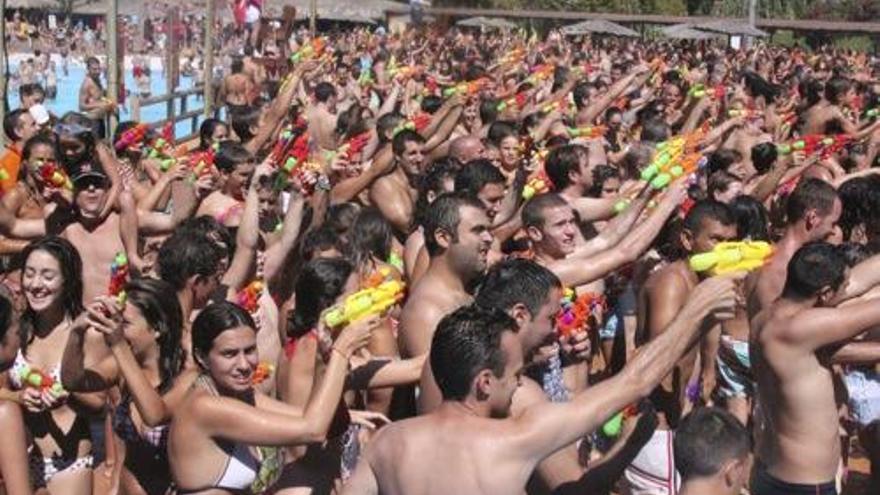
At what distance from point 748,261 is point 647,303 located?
2296 mm

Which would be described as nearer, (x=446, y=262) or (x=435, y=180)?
(x=446, y=262)

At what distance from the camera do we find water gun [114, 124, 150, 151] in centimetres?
1049

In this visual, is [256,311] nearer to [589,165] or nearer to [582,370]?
[582,370]

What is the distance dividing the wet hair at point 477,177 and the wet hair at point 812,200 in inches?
69.6

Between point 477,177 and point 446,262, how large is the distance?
6.83ft

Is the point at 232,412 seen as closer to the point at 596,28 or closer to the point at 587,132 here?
the point at 587,132

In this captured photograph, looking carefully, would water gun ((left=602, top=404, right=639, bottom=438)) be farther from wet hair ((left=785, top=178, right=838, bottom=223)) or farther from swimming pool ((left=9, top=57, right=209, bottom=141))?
swimming pool ((left=9, top=57, right=209, bottom=141))

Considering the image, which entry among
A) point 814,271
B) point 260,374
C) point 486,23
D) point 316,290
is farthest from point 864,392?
point 486,23

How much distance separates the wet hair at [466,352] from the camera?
4.12 meters

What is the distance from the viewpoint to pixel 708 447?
15.3ft

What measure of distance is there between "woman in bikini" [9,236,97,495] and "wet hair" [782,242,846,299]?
286 cm

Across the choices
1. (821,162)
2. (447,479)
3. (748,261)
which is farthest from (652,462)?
(821,162)

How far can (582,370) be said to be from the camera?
6.35 meters

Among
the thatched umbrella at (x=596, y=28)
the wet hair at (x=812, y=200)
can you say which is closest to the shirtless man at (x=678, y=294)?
the wet hair at (x=812, y=200)
